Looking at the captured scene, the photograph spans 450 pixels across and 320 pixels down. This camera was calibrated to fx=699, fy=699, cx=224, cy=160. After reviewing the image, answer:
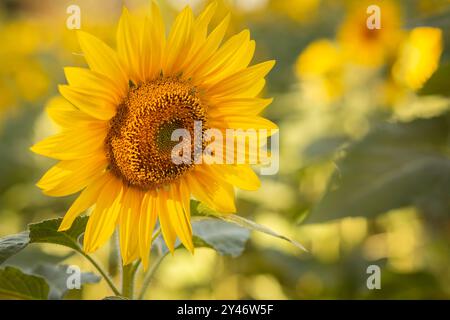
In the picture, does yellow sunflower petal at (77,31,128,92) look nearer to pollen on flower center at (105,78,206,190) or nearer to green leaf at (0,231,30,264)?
pollen on flower center at (105,78,206,190)

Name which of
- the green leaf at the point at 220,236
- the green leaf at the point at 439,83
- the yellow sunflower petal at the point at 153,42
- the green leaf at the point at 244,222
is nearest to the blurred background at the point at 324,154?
the green leaf at the point at 439,83

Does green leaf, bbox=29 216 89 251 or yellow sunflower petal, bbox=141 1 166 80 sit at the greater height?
yellow sunflower petal, bbox=141 1 166 80

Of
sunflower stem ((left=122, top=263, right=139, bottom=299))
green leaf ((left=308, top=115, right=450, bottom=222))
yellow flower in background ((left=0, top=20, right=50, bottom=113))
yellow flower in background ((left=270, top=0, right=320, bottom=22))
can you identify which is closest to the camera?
sunflower stem ((left=122, top=263, right=139, bottom=299))

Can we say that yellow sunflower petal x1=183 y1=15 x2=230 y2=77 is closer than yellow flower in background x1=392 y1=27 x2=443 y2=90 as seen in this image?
Yes

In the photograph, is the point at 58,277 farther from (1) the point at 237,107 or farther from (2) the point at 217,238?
(1) the point at 237,107

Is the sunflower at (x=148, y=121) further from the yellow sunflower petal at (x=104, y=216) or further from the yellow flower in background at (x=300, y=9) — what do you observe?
the yellow flower in background at (x=300, y=9)

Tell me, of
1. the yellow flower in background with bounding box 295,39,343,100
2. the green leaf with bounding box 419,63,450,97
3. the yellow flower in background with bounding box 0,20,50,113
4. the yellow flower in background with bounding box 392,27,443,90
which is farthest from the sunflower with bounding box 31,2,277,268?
the yellow flower in background with bounding box 0,20,50,113
